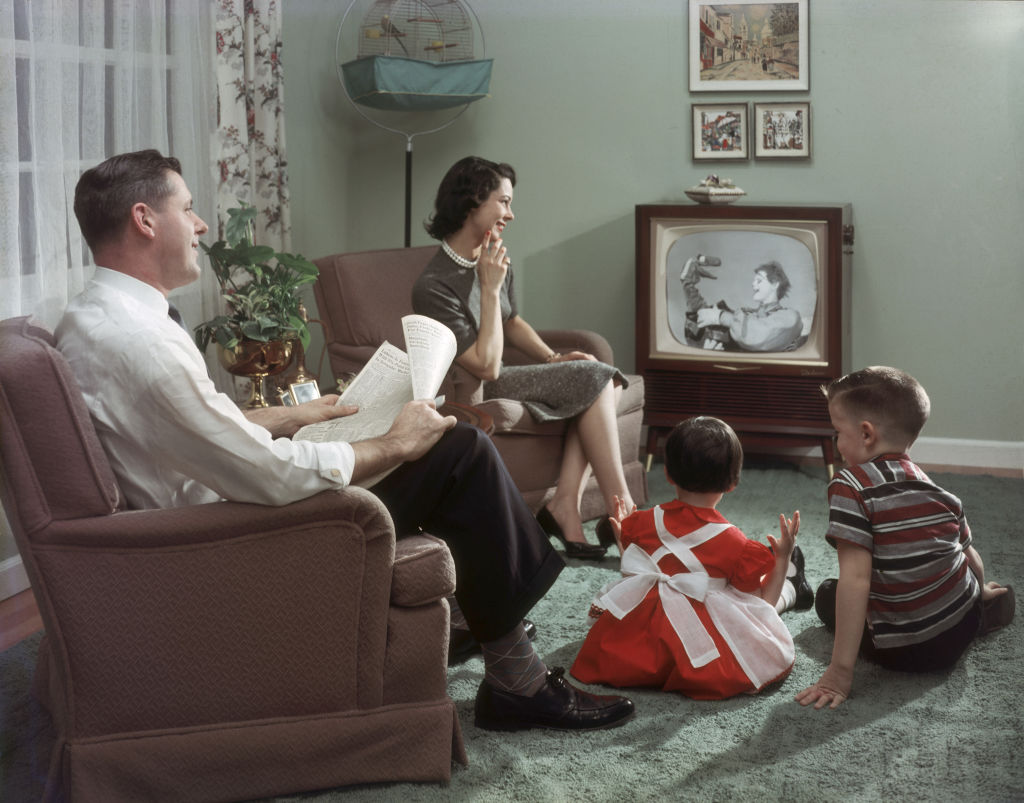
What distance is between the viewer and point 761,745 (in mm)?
1984

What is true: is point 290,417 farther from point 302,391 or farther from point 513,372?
point 513,372

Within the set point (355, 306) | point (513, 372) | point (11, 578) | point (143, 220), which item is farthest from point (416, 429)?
point (355, 306)

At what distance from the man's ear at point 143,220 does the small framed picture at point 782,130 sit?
2748 millimetres

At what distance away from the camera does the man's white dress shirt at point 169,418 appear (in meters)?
1.63

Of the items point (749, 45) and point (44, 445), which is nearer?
point (44, 445)

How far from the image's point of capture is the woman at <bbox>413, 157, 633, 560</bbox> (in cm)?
309

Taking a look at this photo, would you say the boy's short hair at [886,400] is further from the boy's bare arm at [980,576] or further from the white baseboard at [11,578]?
the white baseboard at [11,578]

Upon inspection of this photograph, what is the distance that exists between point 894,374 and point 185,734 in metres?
1.44

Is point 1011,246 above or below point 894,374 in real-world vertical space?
above

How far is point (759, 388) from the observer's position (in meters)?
3.78

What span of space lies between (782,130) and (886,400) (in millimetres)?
2094

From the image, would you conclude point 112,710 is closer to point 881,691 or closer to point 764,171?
point 881,691

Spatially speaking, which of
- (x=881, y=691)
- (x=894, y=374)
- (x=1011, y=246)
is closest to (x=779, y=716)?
(x=881, y=691)

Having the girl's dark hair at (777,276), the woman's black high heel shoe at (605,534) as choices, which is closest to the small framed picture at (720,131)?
the girl's dark hair at (777,276)
